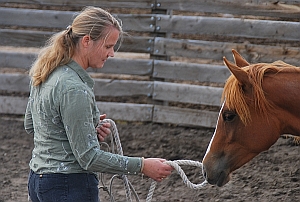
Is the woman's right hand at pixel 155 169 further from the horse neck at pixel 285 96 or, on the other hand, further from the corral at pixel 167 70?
the corral at pixel 167 70

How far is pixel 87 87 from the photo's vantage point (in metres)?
2.38

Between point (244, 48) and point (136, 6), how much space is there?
1326mm

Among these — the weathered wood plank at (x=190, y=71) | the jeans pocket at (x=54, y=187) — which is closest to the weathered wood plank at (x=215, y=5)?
the weathered wood plank at (x=190, y=71)

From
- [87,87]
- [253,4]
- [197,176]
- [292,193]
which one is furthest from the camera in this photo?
[253,4]

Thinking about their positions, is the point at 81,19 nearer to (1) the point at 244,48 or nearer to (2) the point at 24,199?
(2) the point at 24,199

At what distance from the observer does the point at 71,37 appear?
2.46m

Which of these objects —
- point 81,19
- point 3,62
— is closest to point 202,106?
point 3,62

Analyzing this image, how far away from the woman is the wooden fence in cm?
370

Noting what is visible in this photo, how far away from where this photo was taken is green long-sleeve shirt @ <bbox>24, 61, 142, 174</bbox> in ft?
7.60

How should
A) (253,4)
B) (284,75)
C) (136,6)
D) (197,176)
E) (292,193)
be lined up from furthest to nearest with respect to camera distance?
1. (136,6)
2. (253,4)
3. (197,176)
4. (292,193)
5. (284,75)

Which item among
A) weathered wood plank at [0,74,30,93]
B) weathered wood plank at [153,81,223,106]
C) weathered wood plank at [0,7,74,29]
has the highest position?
weathered wood plank at [0,7,74,29]

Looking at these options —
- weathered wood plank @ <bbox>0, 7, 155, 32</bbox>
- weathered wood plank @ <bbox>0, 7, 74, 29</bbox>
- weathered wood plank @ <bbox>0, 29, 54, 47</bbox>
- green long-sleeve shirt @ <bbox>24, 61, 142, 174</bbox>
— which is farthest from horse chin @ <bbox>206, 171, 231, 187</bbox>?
weathered wood plank @ <bbox>0, 29, 54, 47</bbox>

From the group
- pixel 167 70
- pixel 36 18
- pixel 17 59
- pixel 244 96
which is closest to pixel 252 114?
pixel 244 96

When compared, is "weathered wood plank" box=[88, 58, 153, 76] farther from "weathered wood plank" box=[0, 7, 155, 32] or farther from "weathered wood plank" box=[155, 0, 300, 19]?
"weathered wood plank" box=[155, 0, 300, 19]
